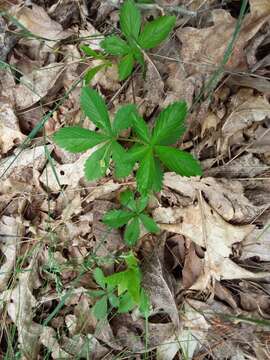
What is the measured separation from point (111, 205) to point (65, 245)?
347 mm

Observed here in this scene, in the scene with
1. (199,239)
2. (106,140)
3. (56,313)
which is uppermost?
(106,140)

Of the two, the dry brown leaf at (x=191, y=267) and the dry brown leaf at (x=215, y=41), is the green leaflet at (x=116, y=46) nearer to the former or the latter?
the dry brown leaf at (x=215, y=41)

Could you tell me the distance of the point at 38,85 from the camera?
190cm

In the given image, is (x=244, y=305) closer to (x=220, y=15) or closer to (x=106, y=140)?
(x=106, y=140)

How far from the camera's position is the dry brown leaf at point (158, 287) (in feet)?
5.76

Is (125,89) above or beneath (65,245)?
above

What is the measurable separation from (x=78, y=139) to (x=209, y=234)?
745 mm

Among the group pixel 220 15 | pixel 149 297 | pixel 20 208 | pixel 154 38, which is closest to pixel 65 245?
pixel 20 208

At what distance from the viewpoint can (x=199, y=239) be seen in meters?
1.71

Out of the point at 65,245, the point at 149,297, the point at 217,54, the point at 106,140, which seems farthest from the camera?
the point at 65,245

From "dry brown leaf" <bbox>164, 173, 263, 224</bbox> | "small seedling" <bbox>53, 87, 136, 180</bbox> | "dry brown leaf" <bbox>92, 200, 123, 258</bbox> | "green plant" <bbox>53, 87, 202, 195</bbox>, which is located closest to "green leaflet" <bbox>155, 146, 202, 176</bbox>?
"green plant" <bbox>53, 87, 202, 195</bbox>

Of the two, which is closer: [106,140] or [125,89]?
[106,140]

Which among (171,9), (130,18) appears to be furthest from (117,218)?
(171,9)

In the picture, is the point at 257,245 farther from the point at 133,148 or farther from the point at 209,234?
the point at 133,148
